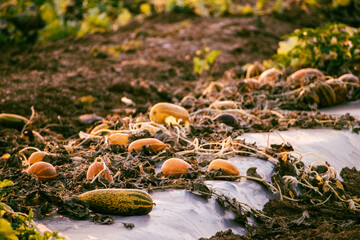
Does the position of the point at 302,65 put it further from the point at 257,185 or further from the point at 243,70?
the point at 257,185

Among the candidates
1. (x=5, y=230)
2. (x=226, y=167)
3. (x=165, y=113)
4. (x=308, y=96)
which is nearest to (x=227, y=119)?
→ (x=165, y=113)

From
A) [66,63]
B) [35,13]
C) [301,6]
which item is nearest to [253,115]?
[66,63]

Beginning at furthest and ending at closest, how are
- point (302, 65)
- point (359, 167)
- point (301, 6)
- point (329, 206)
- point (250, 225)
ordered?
1. point (301, 6)
2. point (302, 65)
3. point (359, 167)
4. point (329, 206)
5. point (250, 225)

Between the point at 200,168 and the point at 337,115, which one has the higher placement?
the point at 200,168

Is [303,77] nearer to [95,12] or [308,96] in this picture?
[308,96]

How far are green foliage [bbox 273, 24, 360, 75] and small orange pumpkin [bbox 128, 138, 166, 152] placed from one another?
2678 millimetres

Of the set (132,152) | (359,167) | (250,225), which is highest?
(132,152)

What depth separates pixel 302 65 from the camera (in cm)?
572

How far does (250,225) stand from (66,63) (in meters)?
4.64

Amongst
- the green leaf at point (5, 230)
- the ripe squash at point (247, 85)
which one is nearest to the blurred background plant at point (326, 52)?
the ripe squash at point (247, 85)

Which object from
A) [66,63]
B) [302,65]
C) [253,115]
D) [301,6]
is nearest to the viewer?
[253,115]

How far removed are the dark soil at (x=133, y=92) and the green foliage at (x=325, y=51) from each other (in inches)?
31.4

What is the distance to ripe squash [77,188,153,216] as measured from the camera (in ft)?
7.80

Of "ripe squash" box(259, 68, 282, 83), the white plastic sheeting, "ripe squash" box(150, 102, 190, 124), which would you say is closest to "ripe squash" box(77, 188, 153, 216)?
the white plastic sheeting
